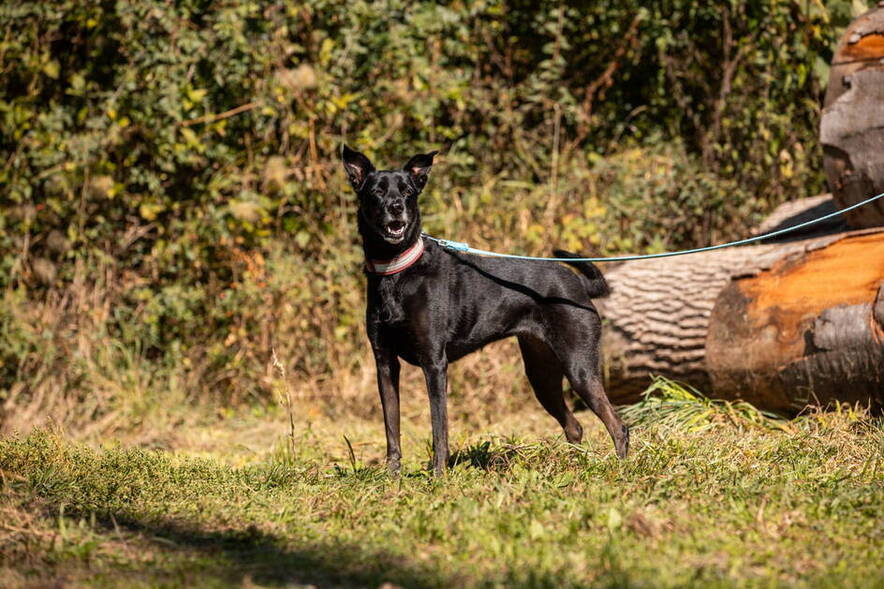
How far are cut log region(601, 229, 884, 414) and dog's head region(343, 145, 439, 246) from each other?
2.42 m

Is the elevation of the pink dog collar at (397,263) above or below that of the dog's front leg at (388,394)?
above

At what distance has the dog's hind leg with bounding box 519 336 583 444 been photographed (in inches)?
216

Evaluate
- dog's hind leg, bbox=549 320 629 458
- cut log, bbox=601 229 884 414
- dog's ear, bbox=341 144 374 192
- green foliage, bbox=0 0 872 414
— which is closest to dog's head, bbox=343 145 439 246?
dog's ear, bbox=341 144 374 192

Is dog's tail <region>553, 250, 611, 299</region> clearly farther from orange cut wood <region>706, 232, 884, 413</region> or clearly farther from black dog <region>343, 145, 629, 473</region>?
orange cut wood <region>706, 232, 884, 413</region>

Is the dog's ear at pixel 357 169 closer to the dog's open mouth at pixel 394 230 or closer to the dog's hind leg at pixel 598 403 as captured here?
the dog's open mouth at pixel 394 230

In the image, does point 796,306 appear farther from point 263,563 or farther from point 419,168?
point 263,563

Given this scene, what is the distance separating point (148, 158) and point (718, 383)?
5.28 m

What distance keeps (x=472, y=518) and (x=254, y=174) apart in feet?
18.6

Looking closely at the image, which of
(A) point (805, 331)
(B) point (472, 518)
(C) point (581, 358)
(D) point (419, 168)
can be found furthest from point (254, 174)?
(B) point (472, 518)

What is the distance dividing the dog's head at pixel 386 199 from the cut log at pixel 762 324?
2424 millimetres

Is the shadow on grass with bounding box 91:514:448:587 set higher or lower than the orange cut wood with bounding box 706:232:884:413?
lower

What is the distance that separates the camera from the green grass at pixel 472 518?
294 centimetres

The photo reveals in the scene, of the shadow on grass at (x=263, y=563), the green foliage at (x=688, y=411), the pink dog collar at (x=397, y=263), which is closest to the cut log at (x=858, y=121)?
the green foliage at (x=688, y=411)

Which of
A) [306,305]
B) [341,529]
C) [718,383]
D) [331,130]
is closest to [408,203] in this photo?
[341,529]
